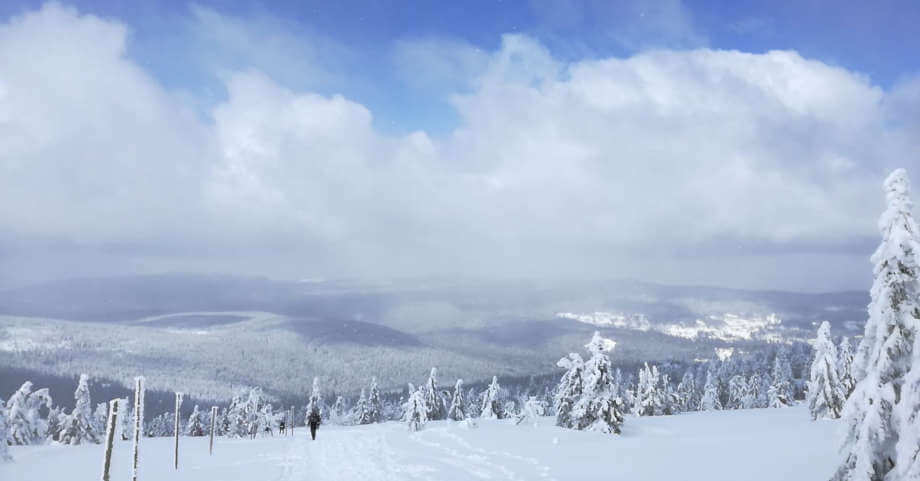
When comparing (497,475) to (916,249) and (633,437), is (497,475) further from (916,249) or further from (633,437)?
(633,437)

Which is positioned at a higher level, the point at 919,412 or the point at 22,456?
the point at 919,412

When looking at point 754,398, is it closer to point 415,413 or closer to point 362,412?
point 362,412

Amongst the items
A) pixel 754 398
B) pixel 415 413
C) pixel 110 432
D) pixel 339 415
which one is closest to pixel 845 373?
pixel 415 413

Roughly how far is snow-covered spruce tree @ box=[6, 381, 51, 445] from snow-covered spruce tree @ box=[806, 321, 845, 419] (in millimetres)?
65081

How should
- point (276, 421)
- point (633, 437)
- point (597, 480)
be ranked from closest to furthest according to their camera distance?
point (597, 480) → point (633, 437) → point (276, 421)

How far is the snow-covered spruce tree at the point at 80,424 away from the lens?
2143 inches

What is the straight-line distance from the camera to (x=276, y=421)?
84.2m

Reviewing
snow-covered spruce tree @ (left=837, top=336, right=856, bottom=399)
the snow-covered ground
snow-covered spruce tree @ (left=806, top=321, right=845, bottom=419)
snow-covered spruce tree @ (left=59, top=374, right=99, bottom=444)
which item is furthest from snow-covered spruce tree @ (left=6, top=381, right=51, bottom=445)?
snow-covered spruce tree @ (left=837, top=336, right=856, bottom=399)

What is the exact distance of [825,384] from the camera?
4484 cm

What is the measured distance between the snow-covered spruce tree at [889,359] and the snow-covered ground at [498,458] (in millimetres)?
7390

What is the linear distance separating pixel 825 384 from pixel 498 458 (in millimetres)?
35564

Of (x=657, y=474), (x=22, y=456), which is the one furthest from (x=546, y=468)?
(x=22, y=456)

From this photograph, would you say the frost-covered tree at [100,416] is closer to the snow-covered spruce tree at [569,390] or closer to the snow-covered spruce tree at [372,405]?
the snow-covered spruce tree at [372,405]

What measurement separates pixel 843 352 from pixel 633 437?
31.2 meters
